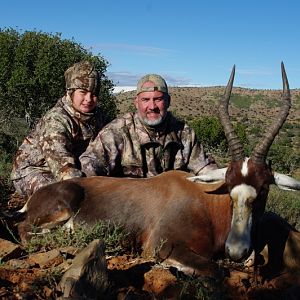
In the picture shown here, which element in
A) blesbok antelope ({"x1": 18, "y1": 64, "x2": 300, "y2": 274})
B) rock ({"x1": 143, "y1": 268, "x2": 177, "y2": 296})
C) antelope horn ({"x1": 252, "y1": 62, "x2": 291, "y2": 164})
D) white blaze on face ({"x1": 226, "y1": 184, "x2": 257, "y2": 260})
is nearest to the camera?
rock ({"x1": 143, "y1": 268, "x2": 177, "y2": 296})

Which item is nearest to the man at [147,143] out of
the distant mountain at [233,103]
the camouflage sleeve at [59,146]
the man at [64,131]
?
the camouflage sleeve at [59,146]

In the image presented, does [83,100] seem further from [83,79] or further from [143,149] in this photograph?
[143,149]

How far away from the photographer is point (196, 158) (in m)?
6.82

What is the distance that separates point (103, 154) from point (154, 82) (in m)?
1.11

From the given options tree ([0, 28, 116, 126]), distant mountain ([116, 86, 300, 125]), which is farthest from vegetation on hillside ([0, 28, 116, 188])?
distant mountain ([116, 86, 300, 125])

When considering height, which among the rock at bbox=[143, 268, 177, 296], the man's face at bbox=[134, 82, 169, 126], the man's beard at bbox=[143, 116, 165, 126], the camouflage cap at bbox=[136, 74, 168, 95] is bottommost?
the rock at bbox=[143, 268, 177, 296]

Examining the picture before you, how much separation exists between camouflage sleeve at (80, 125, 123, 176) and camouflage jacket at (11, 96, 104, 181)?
14cm

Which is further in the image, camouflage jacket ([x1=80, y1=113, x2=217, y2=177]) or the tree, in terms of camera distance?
the tree

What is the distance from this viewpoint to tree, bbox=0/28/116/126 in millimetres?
22844

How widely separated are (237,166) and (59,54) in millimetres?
20141

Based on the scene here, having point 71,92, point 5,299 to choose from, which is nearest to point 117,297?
point 5,299

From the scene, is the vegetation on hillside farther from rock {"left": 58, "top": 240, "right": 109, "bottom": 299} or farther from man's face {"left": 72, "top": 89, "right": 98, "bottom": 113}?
rock {"left": 58, "top": 240, "right": 109, "bottom": 299}

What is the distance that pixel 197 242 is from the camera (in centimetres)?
474

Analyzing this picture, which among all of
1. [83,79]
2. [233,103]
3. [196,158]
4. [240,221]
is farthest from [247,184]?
[233,103]
